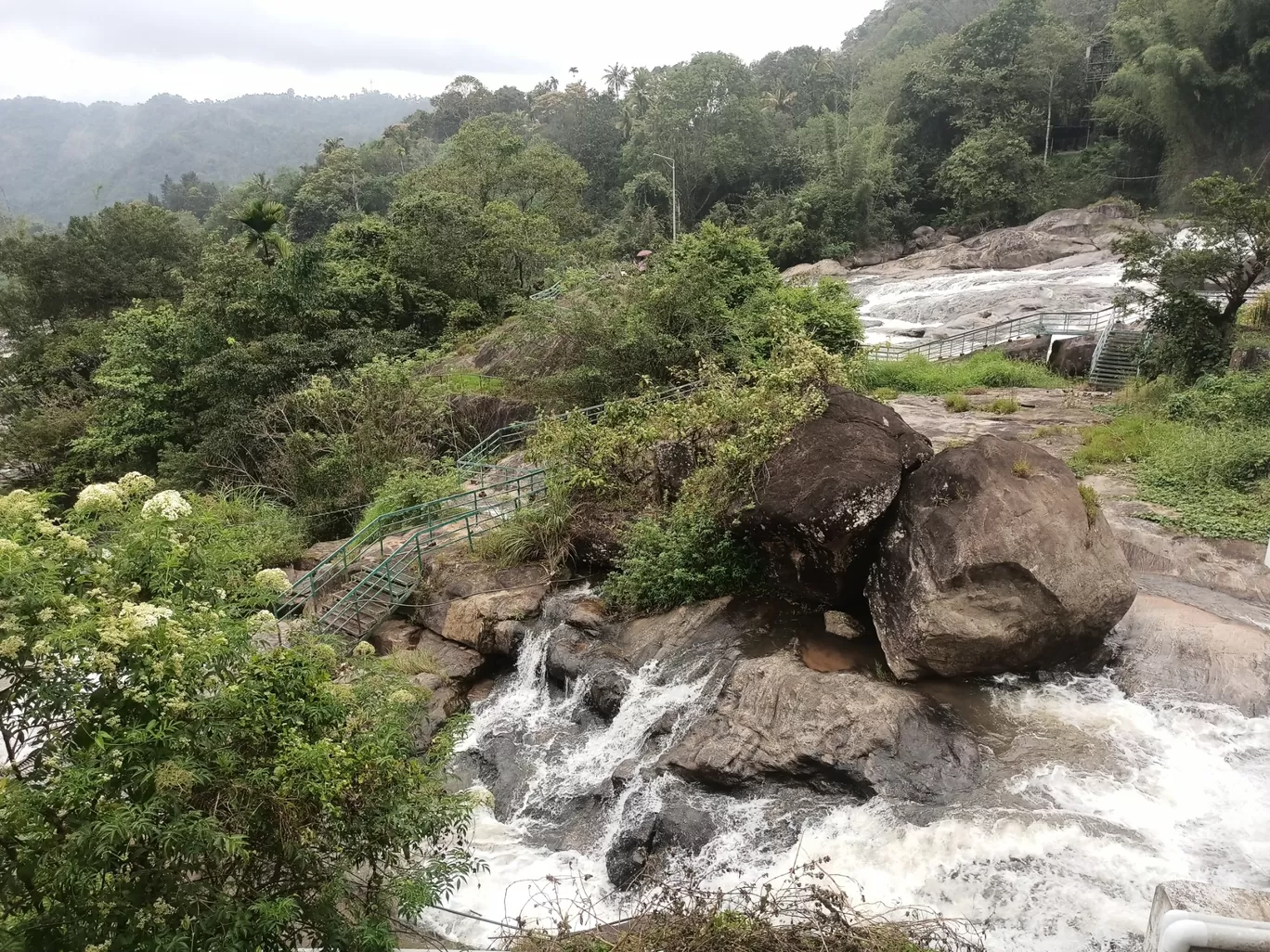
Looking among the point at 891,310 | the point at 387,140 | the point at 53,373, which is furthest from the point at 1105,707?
the point at 387,140

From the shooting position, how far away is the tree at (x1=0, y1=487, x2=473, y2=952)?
3883 millimetres

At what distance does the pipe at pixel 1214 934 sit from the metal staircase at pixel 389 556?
10416mm

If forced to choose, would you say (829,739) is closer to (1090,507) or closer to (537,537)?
(1090,507)

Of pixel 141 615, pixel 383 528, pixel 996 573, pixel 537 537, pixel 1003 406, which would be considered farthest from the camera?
pixel 1003 406

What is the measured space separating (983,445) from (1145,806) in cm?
403

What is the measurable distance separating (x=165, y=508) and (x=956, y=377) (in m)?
19.2

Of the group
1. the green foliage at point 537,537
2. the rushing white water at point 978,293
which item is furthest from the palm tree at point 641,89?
the green foliage at point 537,537

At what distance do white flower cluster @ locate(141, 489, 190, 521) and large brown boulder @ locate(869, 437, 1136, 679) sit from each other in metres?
6.97

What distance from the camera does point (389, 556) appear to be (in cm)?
1324

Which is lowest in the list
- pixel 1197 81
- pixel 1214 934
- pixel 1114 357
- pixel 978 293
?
pixel 1114 357

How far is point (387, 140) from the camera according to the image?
78312 mm

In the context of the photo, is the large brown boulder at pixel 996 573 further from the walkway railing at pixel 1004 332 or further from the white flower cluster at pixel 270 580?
the walkway railing at pixel 1004 332

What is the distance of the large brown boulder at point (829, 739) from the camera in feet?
24.9

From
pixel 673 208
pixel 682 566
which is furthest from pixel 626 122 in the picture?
pixel 682 566
